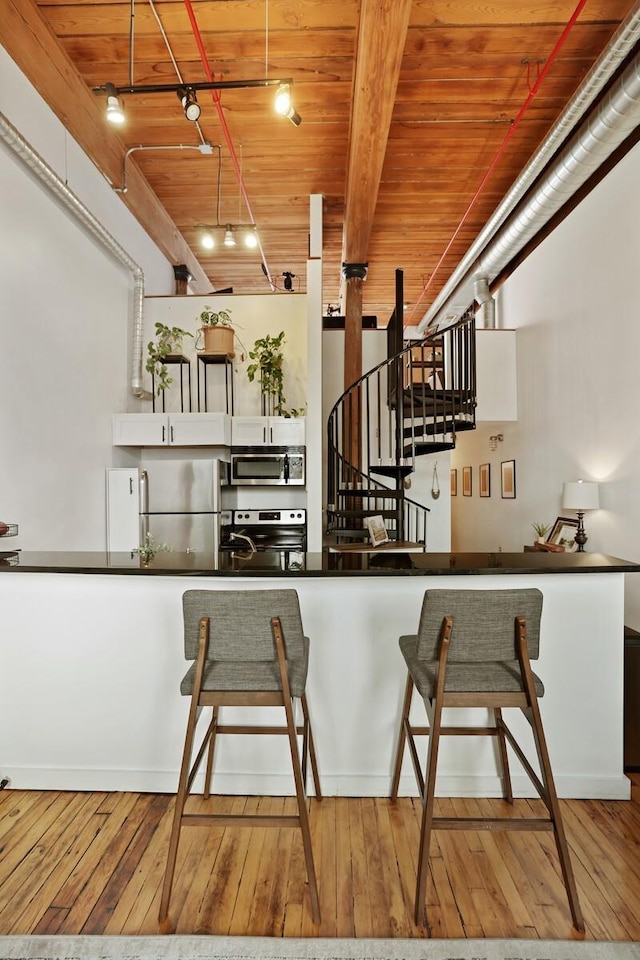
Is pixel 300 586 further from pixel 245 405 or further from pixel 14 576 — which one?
pixel 245 405

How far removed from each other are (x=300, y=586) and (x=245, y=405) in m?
3.54

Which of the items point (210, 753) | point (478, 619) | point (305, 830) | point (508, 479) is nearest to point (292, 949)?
point (305, 830)

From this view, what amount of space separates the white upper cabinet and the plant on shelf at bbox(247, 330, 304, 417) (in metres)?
0.31

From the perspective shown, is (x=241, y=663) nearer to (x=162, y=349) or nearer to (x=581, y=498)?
(x=581, y=498)

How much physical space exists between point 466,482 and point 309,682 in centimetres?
700

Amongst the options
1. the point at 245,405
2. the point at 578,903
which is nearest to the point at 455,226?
the point at 245,405

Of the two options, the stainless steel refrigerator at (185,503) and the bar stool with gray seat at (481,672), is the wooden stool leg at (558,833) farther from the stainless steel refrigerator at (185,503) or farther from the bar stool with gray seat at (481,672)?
the stainless steel refrigerator at (185,503)

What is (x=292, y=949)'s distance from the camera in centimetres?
164

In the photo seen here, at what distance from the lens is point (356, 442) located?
6188 millimetres

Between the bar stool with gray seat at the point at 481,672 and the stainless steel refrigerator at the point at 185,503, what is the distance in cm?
328

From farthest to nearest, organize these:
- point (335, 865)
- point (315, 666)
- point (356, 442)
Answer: point (356, 442) < point (315, 666) < point (335, 865)

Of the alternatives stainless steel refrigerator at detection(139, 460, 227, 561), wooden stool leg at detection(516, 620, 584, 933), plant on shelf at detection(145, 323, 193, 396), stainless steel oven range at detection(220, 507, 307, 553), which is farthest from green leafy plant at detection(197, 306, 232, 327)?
wooden stool leg at detection(516, 620, 584, 933)

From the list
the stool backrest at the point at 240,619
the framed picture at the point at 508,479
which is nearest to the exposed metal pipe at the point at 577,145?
the framed picture at the point at 508,479

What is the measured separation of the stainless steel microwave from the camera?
512 centimetres
